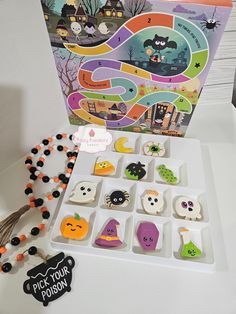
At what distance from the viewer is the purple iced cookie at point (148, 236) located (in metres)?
0.56

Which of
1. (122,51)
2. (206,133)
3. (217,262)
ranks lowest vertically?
(217,262)

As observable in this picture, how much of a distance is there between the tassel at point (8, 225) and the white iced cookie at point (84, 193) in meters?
0.10

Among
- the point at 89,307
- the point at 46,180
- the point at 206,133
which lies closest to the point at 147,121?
the point at 206,133

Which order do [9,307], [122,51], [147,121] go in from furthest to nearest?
[147,121], [122,51], [9,307]

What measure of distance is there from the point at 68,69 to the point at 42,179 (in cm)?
24

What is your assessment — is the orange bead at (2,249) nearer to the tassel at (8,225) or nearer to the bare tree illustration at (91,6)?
the tassel at (8,225)

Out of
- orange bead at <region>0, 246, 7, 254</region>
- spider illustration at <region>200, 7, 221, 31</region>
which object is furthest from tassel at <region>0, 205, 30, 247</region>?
spider illustration at <region>200, 7, 221, 31</region>

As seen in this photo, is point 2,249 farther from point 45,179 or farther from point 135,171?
point 135,171

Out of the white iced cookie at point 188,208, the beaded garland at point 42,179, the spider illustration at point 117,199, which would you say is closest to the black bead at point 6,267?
the beaded garland at point 42,179

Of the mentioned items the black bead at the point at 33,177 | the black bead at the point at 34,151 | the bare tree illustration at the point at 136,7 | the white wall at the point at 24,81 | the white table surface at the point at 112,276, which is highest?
the bare tree illustration at the point at 136,7

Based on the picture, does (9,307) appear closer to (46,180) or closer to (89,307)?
(89,307)

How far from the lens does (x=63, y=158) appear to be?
713 mm

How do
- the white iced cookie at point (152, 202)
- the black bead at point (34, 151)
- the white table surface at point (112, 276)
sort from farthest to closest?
the black bead at point (34, 151) < the white iced cookie at point (152, 202) < the white table surface at point (112, 276)

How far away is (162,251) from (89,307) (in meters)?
0.16
